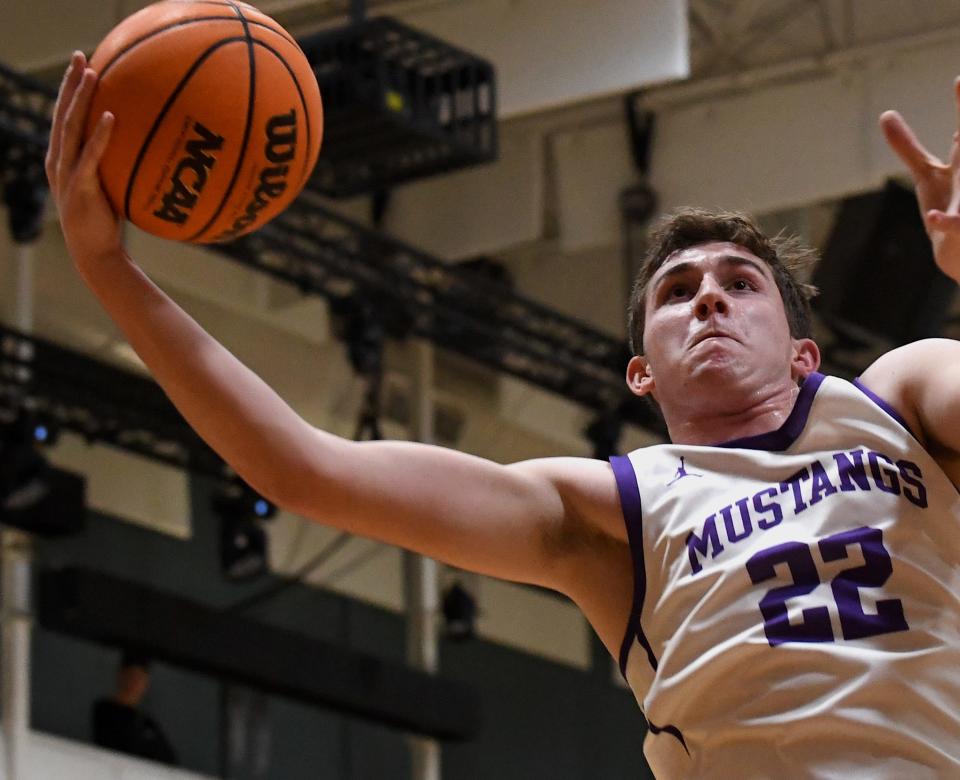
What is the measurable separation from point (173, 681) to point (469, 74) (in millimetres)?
5091

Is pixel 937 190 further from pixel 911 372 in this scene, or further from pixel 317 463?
pixel 317 463

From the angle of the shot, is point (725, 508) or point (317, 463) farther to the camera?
point (725, 508)

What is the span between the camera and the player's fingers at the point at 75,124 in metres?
2.38

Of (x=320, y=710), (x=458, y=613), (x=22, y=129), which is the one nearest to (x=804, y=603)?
(x=22, y=129)

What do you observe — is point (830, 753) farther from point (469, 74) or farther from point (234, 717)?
point (234, 717)

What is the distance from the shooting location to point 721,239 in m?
2.70

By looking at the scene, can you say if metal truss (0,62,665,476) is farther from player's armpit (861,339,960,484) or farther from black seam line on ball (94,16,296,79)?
player's armpit (861,339,960,484)

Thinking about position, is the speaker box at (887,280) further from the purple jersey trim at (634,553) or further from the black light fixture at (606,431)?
the purple jersey trim at (634,553)

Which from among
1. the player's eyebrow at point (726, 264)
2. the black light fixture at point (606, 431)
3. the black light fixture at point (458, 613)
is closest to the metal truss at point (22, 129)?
the black light fixture at point (606, 431)

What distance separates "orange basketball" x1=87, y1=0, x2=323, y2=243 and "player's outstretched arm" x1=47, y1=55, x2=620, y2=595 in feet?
0.30

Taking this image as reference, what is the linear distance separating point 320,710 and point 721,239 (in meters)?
9.69

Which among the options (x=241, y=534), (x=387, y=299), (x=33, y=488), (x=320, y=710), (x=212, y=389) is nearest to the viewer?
(x=212, y=389)

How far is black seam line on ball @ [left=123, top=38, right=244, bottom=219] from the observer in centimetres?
248

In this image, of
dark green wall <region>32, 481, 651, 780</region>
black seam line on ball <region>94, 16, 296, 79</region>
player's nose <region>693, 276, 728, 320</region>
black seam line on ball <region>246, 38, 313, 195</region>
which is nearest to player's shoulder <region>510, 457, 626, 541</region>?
player's nose <region>693, 276, 728, 320</region>
